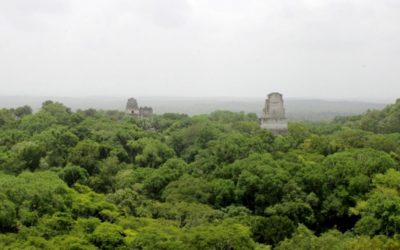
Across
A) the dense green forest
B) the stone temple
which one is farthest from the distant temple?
the stone temple

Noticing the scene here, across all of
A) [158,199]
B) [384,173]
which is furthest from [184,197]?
[384,173]

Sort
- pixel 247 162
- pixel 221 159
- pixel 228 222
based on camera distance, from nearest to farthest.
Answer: pixel 228 222, pixel 247 162, pixel 221 159

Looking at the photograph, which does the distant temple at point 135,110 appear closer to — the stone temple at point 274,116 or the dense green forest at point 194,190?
the dense green forest at point 194,190

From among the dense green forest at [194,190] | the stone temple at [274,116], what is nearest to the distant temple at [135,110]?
the dense green forest at [194,190]

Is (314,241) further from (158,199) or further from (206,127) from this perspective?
(206,127)

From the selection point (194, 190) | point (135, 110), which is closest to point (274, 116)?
point (135, 110)

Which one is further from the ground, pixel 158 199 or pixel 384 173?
pixel 384 173
